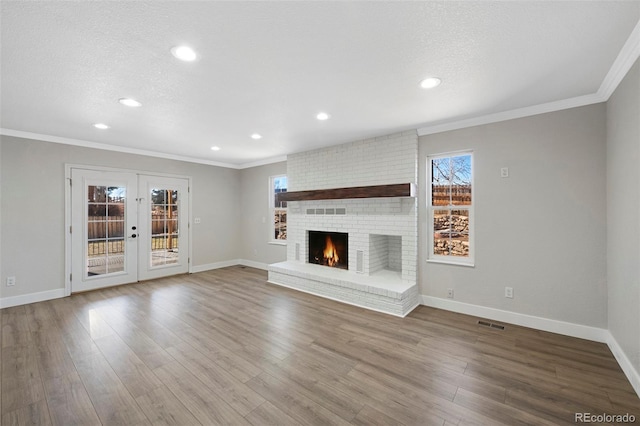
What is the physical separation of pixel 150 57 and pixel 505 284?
443cm

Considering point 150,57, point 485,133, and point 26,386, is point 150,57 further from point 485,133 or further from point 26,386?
point 485,133

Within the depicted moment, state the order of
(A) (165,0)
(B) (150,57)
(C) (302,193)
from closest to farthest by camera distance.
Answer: (A) (165,0)
(B) (150,57)
(C) (302,193)

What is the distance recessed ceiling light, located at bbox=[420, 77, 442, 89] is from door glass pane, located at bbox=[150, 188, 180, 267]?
17.7 feet

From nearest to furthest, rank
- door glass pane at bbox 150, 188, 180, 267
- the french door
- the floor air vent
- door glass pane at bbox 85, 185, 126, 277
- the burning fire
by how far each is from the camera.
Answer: the floor air vent < the french door < door glass pane at bbox 85, 185, 126, 277 < the burning fire < door glass pane at bbox 150, 188, 180, 267

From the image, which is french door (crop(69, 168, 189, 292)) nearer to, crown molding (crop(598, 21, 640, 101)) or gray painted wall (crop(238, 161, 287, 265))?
gray painted wall (crop(238, 161, 287, 265))

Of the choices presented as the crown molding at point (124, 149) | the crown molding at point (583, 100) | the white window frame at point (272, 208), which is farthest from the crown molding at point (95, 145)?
the crown molding at point (583, 100)

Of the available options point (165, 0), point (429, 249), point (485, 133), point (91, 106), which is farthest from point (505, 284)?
point (91, 106)

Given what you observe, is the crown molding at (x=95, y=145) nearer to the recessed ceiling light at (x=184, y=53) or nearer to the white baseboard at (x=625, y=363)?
the recessed ceiling light at (x=184, y=53)

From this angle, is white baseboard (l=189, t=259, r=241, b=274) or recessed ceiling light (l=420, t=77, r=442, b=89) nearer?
recessed ceiling light (l=420, t=77, r=442, b=89)

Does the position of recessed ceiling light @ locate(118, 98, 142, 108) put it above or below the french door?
above

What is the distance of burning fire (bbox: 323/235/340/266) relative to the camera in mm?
5016

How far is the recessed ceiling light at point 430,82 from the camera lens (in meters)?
2.44

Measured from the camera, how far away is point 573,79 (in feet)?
8.15

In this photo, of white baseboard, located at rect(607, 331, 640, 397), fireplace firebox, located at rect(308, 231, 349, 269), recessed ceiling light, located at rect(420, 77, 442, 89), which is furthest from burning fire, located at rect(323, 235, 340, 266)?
white baseboard, located at rect(607, 331, 640, 397)
